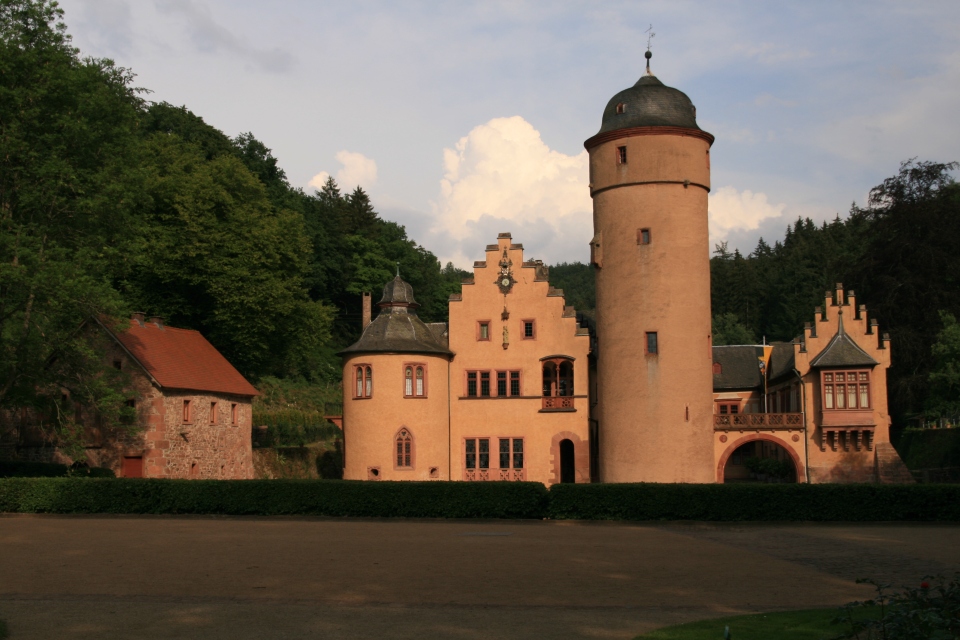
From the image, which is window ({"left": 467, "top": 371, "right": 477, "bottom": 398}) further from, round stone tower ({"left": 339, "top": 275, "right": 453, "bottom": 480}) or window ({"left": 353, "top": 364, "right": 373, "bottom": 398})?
window ({"left": 353, "top": 364, "right": 373, "bottom": 398})

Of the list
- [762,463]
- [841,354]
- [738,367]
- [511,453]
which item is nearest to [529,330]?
[511,453]

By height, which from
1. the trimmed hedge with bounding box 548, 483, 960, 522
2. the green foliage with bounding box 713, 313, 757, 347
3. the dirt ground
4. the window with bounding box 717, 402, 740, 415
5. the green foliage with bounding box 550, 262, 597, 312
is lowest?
the dirt ground

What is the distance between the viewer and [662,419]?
37.1m

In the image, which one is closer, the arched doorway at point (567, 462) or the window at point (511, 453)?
the window at point (511, 453)

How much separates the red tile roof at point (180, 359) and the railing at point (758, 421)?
20141 mm

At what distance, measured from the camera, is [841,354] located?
3975 cm

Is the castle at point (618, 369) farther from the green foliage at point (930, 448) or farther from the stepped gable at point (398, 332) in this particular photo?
the green foliage at point (930, 448)

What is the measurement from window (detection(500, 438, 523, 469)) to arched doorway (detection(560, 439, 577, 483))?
2.23 m

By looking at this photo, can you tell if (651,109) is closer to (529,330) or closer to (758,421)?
(529,330)

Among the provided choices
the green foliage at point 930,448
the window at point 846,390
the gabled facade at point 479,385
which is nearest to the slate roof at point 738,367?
the window at point 846,390

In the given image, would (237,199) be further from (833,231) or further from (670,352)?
(833,231)

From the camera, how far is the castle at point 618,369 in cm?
3744

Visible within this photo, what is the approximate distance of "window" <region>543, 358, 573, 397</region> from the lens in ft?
133

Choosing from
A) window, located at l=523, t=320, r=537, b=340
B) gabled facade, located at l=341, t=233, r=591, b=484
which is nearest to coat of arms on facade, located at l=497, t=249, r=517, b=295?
gabled facade, located at l=341, t=233, r=591, b=484
